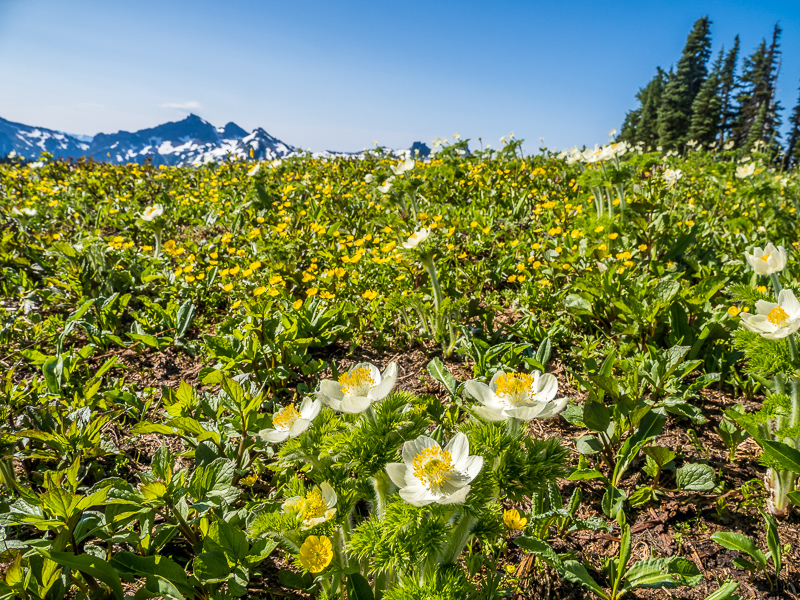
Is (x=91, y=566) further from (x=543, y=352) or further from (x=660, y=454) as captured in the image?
(x=543, y=352)

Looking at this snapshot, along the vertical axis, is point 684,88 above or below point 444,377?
above

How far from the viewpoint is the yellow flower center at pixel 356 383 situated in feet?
4.15

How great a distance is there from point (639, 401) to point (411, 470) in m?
1.39

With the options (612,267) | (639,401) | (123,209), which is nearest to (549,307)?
(612,267)

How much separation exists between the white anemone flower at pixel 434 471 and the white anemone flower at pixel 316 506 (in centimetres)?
24

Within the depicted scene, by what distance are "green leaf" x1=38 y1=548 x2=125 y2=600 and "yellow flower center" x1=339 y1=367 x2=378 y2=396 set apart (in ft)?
3.28

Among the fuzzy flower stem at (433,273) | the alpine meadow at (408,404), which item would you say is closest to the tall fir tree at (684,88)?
the alpine meadow at (408,404)

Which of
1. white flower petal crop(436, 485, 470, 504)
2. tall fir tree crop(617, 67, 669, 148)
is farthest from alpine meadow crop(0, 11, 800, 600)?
tall fir tree crop(617, 67, 669, 148)

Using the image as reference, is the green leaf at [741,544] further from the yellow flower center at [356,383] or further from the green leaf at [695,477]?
the yellow flower center at [356,383]

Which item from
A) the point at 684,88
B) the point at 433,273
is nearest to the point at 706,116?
the point at 684,88

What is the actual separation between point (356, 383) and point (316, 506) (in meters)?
0.35

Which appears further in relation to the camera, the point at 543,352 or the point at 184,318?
the point at 184,318

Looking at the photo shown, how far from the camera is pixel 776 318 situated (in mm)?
1433

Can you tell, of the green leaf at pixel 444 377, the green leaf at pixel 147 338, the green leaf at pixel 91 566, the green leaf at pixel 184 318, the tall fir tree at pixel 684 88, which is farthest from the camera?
the tall fir tree at pixel 684 88
